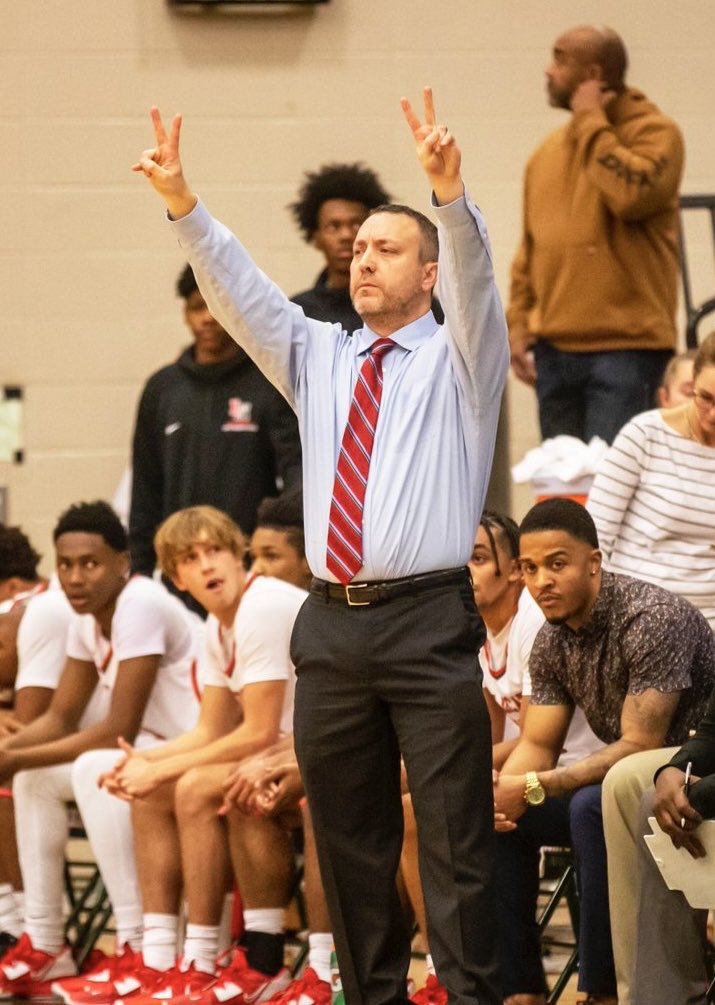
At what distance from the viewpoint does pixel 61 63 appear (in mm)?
6457

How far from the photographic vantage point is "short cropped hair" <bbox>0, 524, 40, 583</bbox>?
5.50 m

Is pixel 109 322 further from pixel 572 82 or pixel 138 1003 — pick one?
pixel 138 1003

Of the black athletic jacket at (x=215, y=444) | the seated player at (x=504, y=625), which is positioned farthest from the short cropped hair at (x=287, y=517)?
the seated player at (x=504, y=625)

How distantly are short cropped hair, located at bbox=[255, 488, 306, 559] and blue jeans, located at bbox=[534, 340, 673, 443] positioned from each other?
1.04m

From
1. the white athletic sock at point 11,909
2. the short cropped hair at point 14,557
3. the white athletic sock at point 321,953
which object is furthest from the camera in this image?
the short cropped hair at point 14,557

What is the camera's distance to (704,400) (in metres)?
3.84

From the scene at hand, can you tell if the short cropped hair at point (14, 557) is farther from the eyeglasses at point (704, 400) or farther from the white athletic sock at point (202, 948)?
the eyeglasses at point (704, 400)

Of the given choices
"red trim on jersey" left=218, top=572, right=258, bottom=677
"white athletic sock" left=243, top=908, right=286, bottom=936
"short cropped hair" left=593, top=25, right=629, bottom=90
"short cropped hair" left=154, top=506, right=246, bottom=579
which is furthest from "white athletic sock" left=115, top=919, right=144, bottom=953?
"short cropped hair" left=593, top=25, right=629, bottom=90

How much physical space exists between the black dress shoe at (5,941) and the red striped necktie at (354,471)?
2147mm

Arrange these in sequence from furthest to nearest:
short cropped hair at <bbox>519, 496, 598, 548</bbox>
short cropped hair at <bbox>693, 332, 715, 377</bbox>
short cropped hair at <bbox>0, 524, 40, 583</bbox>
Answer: short cropped hair at <bbox>0, 524, 40, 583</bbox>, short cropped hair at <bbox>693, 332, 715, 377</bbox>, short cropped hair at <bbox>519, 496, 598, 548</bbox>

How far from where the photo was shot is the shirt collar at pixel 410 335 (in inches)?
128

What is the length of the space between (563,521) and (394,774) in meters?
0.73

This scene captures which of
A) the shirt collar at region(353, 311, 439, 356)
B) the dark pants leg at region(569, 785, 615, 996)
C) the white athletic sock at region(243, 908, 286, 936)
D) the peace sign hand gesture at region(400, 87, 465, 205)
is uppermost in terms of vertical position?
the peace sign hand gesture at region(400, 87, 465, 205)

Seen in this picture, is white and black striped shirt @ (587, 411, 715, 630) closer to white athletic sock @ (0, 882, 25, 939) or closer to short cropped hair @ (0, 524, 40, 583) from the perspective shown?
white athletic sock @ (0, 882, 25, 939)
